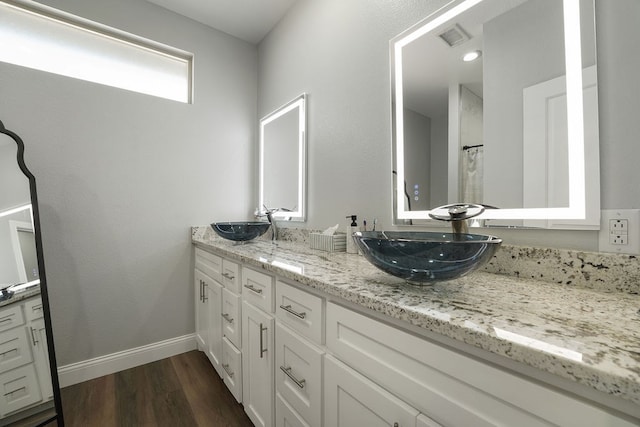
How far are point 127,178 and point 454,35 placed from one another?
221 centimetres

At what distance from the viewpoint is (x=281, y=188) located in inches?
88.2

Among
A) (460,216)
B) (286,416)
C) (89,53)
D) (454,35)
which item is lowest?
(286,416)

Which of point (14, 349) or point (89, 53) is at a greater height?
point (89, 53)

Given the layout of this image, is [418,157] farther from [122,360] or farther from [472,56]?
[122,360]

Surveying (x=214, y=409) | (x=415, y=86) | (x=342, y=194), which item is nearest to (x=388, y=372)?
(x=342, y=194)

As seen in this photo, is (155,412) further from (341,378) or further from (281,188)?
(281,188)

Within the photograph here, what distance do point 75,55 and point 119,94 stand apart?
36 centimetres

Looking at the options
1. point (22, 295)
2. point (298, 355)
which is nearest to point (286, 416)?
point (298, 355)

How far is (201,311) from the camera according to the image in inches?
80.9

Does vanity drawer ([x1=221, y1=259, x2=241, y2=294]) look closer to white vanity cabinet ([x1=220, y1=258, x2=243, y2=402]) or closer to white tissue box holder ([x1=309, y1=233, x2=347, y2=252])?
white vanity cabinet ([x1=220, y1=258, x2=243, y2=402])

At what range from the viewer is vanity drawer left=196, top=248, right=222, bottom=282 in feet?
5.63

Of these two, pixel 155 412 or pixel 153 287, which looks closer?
pixel 155 412

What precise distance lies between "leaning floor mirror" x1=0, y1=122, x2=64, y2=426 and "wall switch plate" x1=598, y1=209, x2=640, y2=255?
8.01ft

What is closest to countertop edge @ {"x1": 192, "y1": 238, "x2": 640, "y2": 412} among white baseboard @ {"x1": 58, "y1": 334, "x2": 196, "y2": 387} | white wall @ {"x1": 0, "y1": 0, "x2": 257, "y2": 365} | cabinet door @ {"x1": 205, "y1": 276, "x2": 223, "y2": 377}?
cabinet door @ {"x1": 205, "y1": 276, "x2": 223, "y2": 377}
